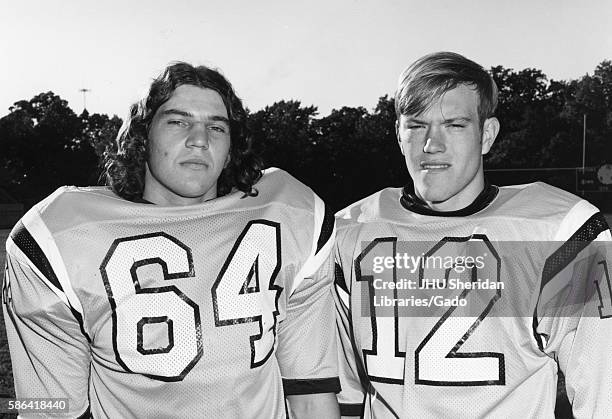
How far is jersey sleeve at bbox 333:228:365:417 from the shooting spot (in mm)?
2314

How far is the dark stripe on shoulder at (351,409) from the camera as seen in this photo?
93.0 inches

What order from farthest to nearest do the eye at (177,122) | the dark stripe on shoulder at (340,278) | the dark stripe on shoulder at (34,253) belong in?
the dark stripe on shoulder at (340,278) < the eye at (177,122) < the dark stripe on shoulder at (34,253)

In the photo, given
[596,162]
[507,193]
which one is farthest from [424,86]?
[596,162]

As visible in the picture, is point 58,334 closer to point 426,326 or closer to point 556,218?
point 426,326

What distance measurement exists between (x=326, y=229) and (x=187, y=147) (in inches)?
22.0

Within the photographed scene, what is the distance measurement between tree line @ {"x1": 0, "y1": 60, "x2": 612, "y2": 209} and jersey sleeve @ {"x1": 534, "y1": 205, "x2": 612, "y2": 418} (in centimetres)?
3408

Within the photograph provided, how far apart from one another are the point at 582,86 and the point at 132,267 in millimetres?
50125

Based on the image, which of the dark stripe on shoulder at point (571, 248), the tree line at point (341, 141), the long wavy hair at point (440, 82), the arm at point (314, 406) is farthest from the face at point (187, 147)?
the tree line at point (341, 141)

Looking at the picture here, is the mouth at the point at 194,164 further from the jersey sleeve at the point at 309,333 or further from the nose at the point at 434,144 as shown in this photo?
the nose at the point at 434,144

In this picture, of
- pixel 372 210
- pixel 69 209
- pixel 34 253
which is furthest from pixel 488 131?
pixel 34 253

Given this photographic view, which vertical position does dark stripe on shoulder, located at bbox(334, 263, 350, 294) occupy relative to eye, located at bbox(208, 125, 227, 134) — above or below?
below

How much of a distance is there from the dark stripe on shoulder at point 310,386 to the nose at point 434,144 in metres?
0.88

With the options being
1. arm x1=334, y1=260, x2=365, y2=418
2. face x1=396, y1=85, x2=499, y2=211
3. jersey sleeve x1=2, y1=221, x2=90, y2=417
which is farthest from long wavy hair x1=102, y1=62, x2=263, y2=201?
face x1=396, y1=85, x2=499, y2=211

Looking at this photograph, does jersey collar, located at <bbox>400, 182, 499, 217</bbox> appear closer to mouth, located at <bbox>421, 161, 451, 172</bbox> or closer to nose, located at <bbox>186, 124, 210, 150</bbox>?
mouth, located at <bbox>421, 161, 451, 172</bbox>
